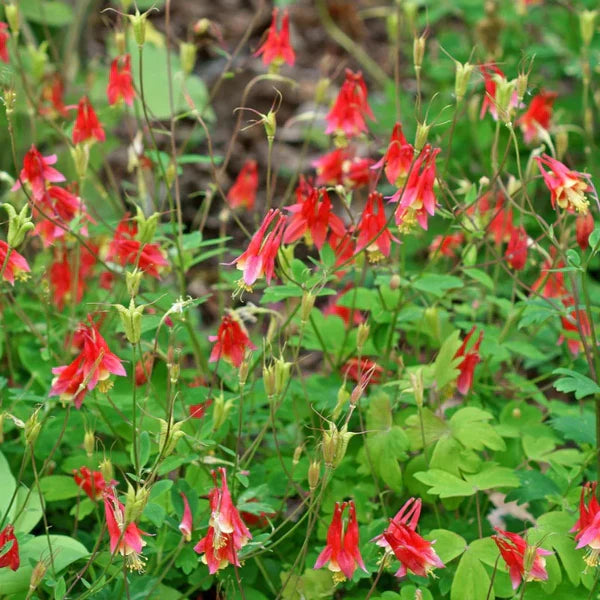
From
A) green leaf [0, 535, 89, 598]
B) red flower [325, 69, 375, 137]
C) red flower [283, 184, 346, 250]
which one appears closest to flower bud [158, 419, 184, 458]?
green leaf [0, 535, 89, 598]

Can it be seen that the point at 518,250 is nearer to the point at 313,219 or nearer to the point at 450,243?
the point at 450,243

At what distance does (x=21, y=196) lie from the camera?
90.4 inches

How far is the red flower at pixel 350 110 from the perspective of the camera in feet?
6.49

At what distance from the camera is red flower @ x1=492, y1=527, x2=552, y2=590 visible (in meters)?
1.49

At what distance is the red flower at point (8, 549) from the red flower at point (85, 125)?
0.82 meters

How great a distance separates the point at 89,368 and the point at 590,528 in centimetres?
81

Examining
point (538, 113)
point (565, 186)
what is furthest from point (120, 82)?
point (538, 113)

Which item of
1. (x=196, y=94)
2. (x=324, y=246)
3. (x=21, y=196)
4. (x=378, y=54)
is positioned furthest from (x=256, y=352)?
(x=378, y=54)

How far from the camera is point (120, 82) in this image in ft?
6.60

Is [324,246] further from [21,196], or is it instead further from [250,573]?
[21,196]

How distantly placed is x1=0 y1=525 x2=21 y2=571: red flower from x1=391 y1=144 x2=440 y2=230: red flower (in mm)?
803

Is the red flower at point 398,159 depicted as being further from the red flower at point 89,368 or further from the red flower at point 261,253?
the red flower at point 89,368

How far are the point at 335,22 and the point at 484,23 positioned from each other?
1978mm

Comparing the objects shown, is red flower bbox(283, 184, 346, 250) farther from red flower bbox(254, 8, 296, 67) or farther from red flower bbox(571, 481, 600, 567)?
red flower bbox(571, 481, 600, 567)
